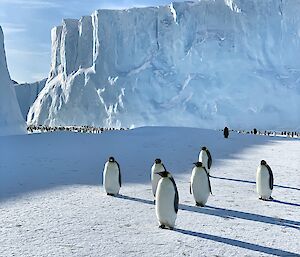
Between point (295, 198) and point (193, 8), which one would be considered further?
point (193, 8)

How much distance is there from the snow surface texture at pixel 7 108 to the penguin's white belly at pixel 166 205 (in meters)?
18.1

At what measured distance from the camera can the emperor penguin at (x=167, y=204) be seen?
4.91 metres

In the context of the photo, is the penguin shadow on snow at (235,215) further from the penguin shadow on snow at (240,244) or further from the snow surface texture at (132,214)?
the penguin shadow on snow at (240,244)

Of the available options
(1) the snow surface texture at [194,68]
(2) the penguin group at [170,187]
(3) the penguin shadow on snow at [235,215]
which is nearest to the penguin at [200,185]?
(2) the penguin group at [170,187]

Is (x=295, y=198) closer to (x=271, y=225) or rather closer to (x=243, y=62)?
(x=271, y=225)

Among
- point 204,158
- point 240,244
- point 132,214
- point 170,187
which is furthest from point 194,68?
point 240,244

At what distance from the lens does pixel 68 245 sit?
163 inches

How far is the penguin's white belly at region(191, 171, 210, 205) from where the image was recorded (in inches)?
241

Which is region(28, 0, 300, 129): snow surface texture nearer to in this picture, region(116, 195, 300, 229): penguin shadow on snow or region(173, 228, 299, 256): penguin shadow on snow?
region(116, 195, 300, 229): penguin shadow on snow

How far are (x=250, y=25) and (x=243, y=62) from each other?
4280 millimetres

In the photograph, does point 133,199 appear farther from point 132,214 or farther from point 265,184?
point 265,184

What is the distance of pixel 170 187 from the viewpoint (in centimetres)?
498

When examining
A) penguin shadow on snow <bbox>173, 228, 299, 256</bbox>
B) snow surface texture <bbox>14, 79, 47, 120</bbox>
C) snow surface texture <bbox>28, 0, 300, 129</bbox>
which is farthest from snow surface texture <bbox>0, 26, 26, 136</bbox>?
snow surface texture <bbox>14, 79, 47, 120</bbox>

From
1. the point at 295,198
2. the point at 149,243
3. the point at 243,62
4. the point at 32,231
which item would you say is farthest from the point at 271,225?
the point at 243,62
